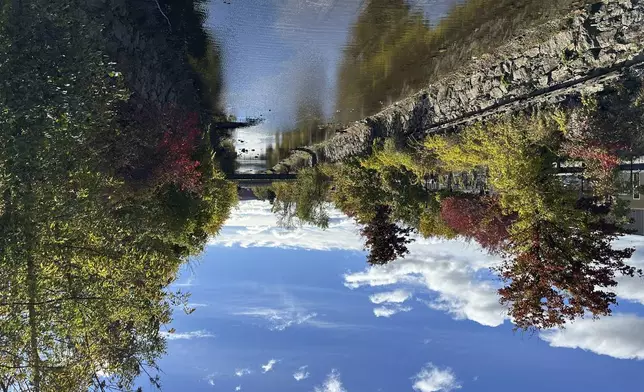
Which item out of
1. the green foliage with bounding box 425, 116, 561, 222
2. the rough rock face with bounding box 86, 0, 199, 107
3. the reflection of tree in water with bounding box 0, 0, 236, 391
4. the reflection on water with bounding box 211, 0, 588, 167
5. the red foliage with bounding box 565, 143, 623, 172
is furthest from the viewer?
the rough rock face with bounding box 86, 0, 199, 107

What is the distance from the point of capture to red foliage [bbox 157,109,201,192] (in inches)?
691

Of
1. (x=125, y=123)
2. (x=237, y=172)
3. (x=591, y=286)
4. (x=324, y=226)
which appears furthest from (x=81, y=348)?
(x=237, y=172)

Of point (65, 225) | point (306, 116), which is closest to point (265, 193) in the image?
point (306, 116)

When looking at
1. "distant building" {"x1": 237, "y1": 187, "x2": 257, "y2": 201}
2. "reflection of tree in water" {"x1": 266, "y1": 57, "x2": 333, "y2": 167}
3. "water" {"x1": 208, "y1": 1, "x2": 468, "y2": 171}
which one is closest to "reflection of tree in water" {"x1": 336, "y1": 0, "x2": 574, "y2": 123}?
"water" {"x1": 208, "y1": 1, "x2": 468, "y2": 171}

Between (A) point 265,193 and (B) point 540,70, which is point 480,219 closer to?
(B) point 540,70

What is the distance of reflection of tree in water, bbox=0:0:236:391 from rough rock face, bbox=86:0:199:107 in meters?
1.65

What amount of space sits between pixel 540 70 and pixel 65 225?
15.4m

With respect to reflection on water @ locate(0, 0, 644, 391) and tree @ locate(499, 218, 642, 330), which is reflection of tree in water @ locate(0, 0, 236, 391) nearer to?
reflection on water @ locate(0, 0, 644, 391)

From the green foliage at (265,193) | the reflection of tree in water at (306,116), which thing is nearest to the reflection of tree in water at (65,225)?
the reflection of tree in water at (306,116)

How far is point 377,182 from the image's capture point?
23.1 m

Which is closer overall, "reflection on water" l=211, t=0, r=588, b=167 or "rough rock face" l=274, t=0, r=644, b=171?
"rough rock face" l=274, t=0, r=644, b=171

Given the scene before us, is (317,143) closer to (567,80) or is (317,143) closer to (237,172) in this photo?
(237,172)

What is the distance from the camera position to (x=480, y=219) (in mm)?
17016

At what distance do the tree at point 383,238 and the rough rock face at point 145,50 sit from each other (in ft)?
36.6
